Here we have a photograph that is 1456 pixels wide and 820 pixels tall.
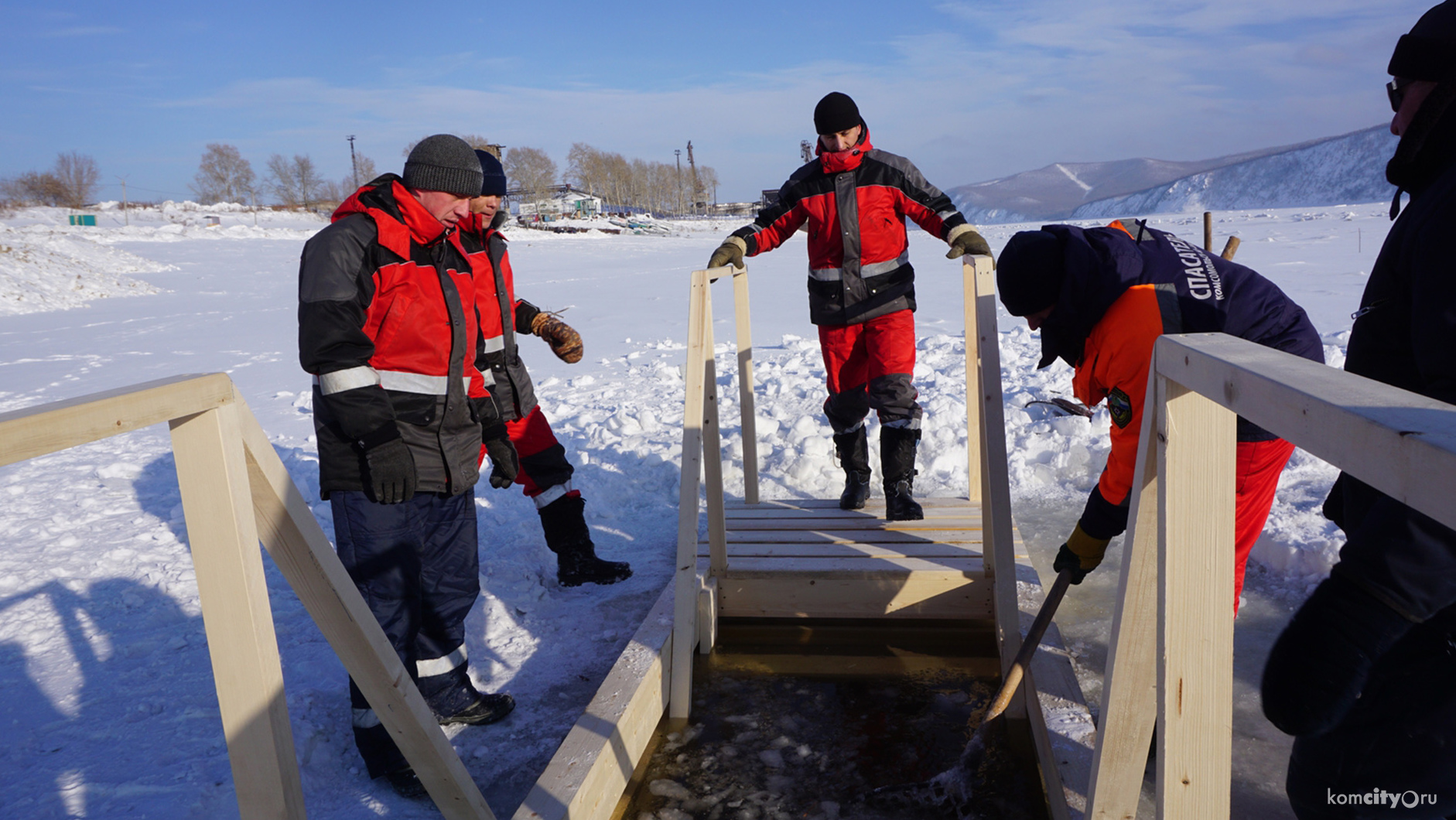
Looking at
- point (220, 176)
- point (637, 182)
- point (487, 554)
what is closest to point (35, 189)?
point (220, 176)

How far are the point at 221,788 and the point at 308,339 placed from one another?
1.19 meters

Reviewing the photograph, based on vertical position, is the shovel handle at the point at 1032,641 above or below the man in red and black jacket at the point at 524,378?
below

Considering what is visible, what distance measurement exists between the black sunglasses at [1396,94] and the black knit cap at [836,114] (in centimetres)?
222

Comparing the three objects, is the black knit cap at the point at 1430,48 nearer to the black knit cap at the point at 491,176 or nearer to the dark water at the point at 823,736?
the dark water at the point at 823,736

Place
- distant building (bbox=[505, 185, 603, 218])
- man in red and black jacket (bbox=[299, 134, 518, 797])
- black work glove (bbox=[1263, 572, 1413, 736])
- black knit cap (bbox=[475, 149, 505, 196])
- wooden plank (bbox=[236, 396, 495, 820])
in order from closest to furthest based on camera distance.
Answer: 1. black work glove (bbox=[1263, 572, 1413, 736])
2. wooden plank (bbox=[236, 396, 495, 820])
3. man in red and black jacket (bbox=[299, 134, 518, 797])
4. black knit cap (bbox=[475, 149, 505, 196])
5. distant building (bbox=[505, 185, 603, 218])

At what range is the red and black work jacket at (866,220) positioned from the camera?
360cm

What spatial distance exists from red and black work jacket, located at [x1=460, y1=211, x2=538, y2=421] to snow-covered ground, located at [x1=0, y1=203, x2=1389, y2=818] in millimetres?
846

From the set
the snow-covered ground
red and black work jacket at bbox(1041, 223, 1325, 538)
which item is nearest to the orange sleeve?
red and black work jacket at bbox(1041, 223, 1325, 538)

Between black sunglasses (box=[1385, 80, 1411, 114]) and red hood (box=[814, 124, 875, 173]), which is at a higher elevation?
red hood (box=[814, 124, 875, 173])

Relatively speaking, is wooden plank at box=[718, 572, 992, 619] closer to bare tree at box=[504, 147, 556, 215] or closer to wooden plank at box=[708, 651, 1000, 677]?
wooden plank at box=[708, 651, 1000, 677]

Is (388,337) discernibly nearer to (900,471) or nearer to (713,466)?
(713,466)

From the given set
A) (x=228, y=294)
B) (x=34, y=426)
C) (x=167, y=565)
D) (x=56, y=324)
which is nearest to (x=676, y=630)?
(x=34, y=426)

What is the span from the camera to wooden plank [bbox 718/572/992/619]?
3.08 metres

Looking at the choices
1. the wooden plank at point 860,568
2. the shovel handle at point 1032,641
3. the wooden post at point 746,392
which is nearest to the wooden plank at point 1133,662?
the shovel handle at point 1032,641
